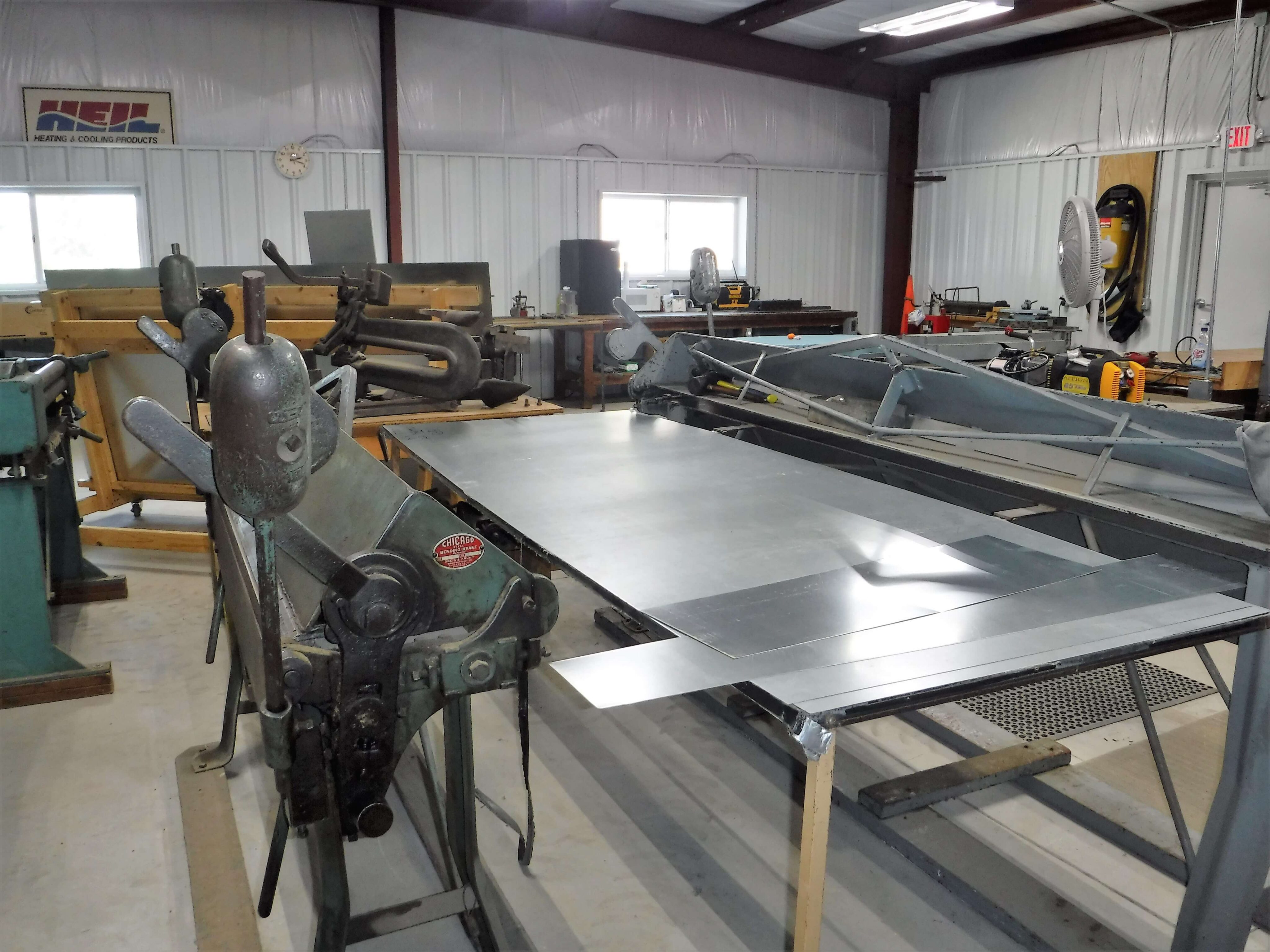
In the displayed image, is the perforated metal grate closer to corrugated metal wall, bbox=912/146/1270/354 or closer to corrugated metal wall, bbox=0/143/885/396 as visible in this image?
corrugated metal wall, bbox=912/146/1270/354

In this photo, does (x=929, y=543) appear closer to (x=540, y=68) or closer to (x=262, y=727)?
(x=262, y=727)

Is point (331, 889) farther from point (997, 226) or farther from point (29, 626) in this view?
point (997, 226)

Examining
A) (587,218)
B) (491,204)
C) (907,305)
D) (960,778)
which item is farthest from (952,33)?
(960,778)

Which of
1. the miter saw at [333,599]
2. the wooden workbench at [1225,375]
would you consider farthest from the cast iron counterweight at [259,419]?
the wooden workbench at [1225,375]

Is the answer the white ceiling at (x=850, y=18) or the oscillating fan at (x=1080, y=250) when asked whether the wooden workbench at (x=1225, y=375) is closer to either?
the oscillating fan at (x=1080, y=250)

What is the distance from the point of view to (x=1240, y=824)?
5.18 ft

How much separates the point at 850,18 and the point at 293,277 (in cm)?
595

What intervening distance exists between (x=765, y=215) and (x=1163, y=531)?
7798 mm

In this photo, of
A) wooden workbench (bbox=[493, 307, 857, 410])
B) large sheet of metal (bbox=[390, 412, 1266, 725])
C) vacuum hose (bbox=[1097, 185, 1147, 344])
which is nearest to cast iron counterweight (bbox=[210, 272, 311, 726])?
large sheet of metal (bbox=[390, 412, 1266, 725])

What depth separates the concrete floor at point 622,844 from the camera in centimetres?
188

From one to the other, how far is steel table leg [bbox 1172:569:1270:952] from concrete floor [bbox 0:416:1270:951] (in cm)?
25

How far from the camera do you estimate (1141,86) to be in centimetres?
753

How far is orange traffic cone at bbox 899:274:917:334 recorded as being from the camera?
8359 mm

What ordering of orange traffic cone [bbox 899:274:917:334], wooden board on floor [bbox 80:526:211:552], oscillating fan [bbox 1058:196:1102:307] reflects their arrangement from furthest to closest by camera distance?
orange traffic cone [bbox 899:274:917:334] < wooden board on floor [bbox 80:526:211:552] < oscillating fan [bbox 1058:196:1102:307]
